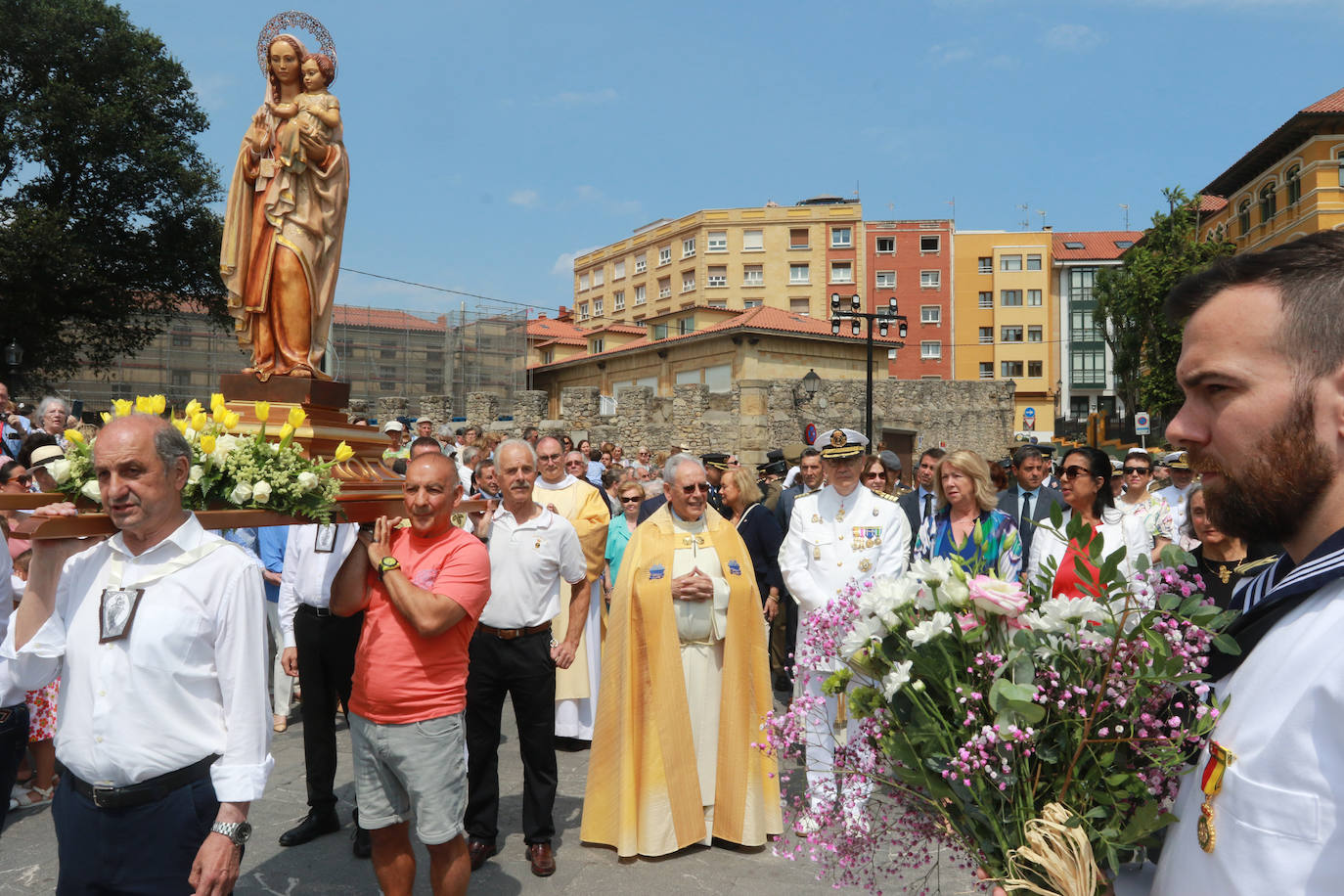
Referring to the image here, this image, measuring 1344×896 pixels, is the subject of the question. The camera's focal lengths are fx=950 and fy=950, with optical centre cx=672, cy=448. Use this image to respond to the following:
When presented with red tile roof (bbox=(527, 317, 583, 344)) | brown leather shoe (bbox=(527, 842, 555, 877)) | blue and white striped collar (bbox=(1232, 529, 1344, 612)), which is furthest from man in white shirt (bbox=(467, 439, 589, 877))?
red tile roof (bbox=(527, 317, 583, 344))

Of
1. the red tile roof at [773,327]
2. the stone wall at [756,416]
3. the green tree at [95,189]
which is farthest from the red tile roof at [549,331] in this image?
the green tree at [95,189]

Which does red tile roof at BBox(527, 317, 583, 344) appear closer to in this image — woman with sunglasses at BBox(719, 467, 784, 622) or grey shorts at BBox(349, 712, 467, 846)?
woman with sunglasses at BBox(719, 467, 784, 622)

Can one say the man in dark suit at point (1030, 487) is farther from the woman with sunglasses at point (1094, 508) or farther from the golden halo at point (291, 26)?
the golden halo at point (291, 26)

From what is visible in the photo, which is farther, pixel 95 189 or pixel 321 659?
pixel 95 189

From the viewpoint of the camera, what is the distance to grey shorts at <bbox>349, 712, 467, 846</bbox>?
12.4ft

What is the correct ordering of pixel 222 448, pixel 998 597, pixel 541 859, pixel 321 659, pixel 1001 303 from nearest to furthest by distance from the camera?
pixel 998 597 → pixel 222 448 → pixel 541 859 → pixel 321 659 → pixel 1001 303

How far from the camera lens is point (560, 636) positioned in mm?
7086

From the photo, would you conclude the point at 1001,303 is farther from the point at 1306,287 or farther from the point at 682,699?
the point at 1306,287

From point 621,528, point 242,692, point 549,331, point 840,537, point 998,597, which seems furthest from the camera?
point 549,331

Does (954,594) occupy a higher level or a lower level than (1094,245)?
lower

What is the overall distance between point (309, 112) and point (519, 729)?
347cm

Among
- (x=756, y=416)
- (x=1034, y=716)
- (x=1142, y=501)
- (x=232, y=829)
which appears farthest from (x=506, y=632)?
(x=756, y=416)

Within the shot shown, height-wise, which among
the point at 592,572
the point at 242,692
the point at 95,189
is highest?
the point at 95,189

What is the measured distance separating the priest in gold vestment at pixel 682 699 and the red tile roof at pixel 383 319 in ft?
122
